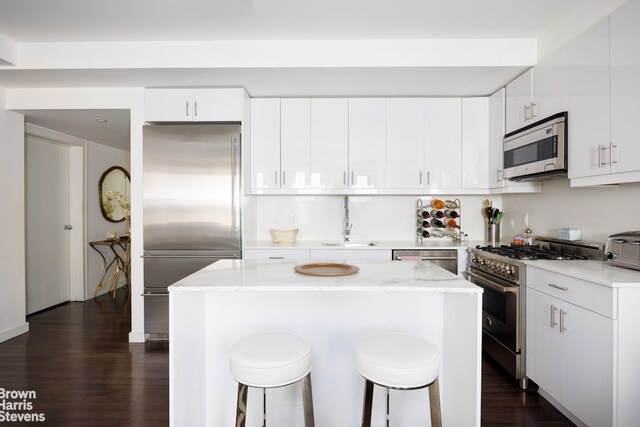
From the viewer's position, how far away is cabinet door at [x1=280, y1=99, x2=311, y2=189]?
3.41m

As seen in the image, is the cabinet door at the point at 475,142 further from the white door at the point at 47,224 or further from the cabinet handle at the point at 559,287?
the white door at the point at 47,224

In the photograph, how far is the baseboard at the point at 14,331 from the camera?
316 centimetres

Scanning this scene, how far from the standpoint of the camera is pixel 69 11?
2273mm

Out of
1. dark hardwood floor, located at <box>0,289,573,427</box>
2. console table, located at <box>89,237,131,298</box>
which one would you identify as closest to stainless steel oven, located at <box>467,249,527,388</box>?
dark hardwood floor, located at <box>0,289,573,427</box>

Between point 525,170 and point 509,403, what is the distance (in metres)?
1.71

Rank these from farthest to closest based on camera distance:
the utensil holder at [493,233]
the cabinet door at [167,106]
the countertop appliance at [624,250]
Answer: the utensil holder at [493,233]
the cabinet door at [167,106]
the countertop appliance at [624,250]

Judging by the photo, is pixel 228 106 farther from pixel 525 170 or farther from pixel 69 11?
pixel 525 170

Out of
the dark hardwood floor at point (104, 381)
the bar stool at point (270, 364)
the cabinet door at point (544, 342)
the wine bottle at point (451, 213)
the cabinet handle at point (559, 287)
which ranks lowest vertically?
the dark hardwood floor at point (104, 381)

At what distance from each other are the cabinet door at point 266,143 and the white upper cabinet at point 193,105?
33 centimetres

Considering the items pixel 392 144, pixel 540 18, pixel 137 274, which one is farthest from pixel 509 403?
pixel 137 274

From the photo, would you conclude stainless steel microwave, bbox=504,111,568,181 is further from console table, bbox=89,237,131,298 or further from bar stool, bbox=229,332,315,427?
console table, bbox=89,237,131,298

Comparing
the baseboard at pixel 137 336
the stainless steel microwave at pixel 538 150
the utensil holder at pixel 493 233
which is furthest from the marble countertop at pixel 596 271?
the baseboard at pixel 137 336

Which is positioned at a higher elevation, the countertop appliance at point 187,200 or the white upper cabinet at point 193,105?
the white upper cabinet at point 193,105

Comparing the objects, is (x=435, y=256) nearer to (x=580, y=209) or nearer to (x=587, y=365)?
(x=580, y=209)
